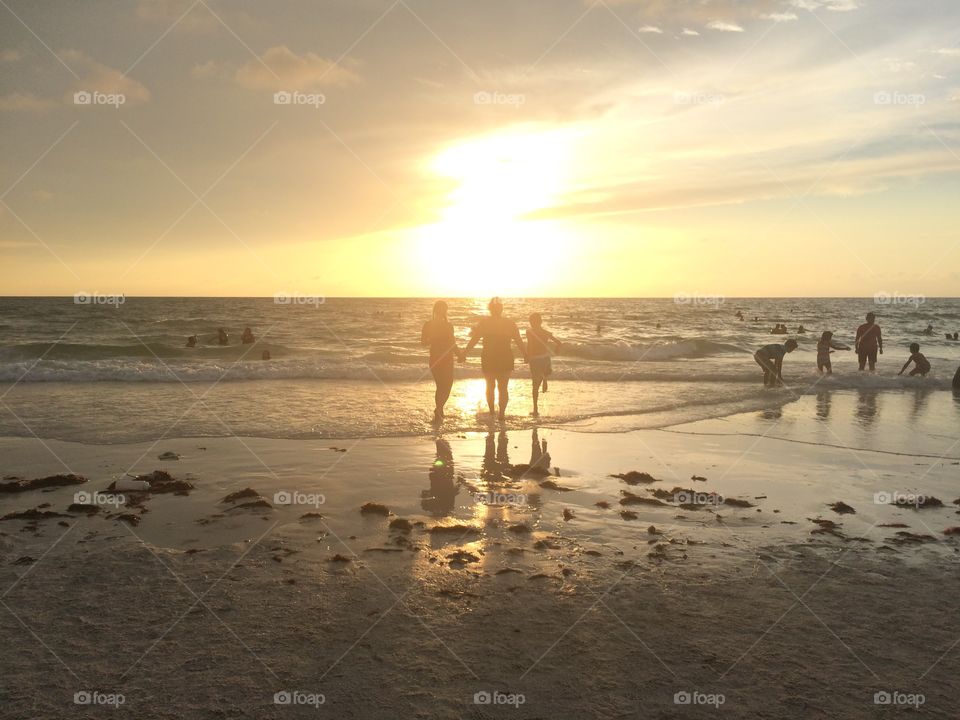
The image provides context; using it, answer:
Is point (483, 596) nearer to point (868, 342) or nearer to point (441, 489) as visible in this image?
point (441, 489)

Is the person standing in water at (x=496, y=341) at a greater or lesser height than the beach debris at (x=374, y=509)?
greater

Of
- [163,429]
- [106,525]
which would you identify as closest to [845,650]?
[106,525]

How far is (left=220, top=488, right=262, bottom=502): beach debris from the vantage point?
807 centimetres

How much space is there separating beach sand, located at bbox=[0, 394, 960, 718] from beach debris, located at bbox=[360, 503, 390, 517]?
0.32 feet

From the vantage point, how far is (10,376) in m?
22.1

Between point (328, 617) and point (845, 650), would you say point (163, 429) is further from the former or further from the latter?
point (845, 650)

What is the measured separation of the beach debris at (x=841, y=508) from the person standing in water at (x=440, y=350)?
7972 millimetres

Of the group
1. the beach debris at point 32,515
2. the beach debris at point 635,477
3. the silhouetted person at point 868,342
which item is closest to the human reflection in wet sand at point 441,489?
the beach debris at point 635,477
